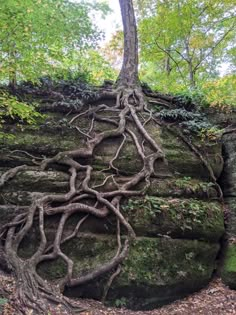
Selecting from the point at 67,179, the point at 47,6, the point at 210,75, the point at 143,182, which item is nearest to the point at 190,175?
the point at 143,182

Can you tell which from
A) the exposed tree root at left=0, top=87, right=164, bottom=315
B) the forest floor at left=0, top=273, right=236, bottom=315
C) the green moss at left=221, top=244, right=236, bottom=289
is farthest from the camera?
the green moss at left=221, top=244, right=236, bottom=289

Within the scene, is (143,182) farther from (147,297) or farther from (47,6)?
(47,6)

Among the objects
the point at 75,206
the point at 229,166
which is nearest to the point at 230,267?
the point at 229,166

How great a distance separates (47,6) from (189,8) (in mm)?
7409

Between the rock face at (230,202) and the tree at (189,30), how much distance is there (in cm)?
520

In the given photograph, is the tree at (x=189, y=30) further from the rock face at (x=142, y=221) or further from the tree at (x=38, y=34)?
the rock face at (x=142, y=221)

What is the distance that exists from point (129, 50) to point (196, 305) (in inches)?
281

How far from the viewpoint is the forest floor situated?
4668mm

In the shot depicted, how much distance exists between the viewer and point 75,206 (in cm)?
540

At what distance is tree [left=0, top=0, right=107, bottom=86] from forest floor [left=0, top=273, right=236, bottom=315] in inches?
146

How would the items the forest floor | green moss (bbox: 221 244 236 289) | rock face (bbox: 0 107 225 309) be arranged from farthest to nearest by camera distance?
green moss (bbox: 221 244 236 289) → rock face (bbox: 0 107 225 309) → the forest floor

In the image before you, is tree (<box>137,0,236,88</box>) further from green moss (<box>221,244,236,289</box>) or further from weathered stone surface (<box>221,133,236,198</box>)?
green moss (<box>221,244,236,289</box>)

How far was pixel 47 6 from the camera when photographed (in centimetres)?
636

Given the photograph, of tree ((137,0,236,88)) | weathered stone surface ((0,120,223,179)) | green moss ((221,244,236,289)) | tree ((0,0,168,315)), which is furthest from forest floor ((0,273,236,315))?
tree ((137,0,236,88))
